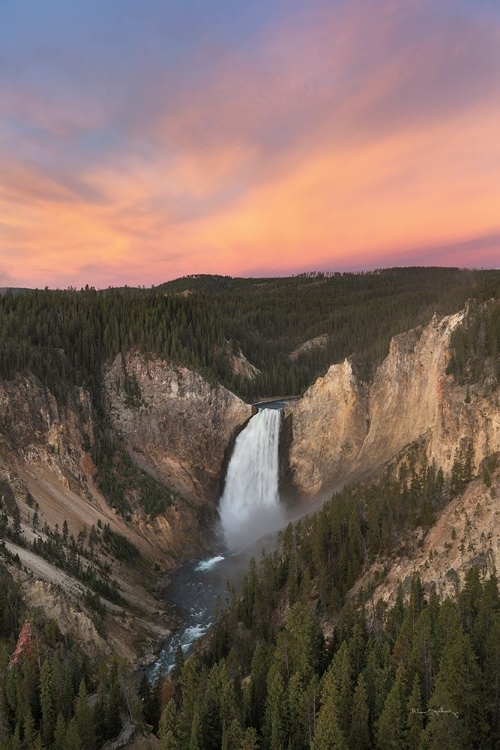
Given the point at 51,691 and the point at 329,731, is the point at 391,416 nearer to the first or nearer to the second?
the point at 329,731

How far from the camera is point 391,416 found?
6488 centimetres

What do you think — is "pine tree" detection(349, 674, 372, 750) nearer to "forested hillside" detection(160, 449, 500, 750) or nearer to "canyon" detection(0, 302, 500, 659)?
"forested hillside" detection(160, 449, 500, 750)

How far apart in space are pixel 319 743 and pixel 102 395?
5679cm

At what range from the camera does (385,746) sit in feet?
91.6

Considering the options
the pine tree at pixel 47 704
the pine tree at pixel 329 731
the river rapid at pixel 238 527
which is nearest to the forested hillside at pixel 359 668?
the pine tree at pixel 329 731

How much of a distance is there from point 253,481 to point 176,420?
45.6 ft

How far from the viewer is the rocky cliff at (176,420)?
247 feet

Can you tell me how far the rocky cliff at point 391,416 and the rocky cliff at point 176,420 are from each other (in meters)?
10.2

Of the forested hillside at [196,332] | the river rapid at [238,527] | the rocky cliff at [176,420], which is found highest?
the forested hillside at [196,332]

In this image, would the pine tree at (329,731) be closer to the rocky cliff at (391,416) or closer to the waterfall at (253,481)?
the rocky cliff at (391,416)

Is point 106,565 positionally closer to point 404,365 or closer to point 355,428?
point 355,428

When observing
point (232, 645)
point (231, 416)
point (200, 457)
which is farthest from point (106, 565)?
point (231, 416)

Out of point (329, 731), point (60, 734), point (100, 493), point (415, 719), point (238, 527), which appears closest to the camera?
point (329, 731)

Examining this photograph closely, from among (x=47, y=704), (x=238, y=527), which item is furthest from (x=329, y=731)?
(x=238, y=527)
